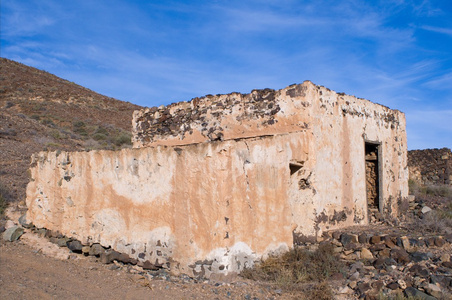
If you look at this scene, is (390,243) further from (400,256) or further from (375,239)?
(400,256)

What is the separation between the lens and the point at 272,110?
6.67 metres

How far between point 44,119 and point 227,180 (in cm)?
2087

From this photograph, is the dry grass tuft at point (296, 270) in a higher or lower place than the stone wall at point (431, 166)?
lower

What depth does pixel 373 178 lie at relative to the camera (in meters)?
8.80

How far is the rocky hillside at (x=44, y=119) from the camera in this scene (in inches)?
521

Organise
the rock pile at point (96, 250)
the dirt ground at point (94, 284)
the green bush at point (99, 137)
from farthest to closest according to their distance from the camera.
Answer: the green bush at point (99, 137)
the rock pile at point (96, 250)
the dirt ground at point (94, 284)

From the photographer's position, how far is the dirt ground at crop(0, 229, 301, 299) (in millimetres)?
4633

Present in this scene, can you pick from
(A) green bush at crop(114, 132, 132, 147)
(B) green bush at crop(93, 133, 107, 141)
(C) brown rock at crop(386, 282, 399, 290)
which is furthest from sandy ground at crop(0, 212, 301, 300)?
(B) green bush at crop(93, 133, 107, 141)

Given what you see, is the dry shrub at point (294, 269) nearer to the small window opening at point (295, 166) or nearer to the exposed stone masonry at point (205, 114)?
the small window opening at point (295, 166)

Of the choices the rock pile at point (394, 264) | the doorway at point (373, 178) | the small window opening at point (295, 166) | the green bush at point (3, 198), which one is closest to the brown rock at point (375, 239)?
the rock pile at point (394, 264)

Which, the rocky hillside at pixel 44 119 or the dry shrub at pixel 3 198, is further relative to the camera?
the rocky hillside at pixel 44 119

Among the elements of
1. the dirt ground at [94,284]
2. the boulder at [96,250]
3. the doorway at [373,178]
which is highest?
the doorway at [373,178]

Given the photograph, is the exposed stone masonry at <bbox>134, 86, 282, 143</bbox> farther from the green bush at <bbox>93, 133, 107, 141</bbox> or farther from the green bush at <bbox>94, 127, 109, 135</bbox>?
the green bush at <bbox>94, 127, 109, 135</bbox>

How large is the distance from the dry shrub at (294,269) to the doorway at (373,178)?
3.43 m
